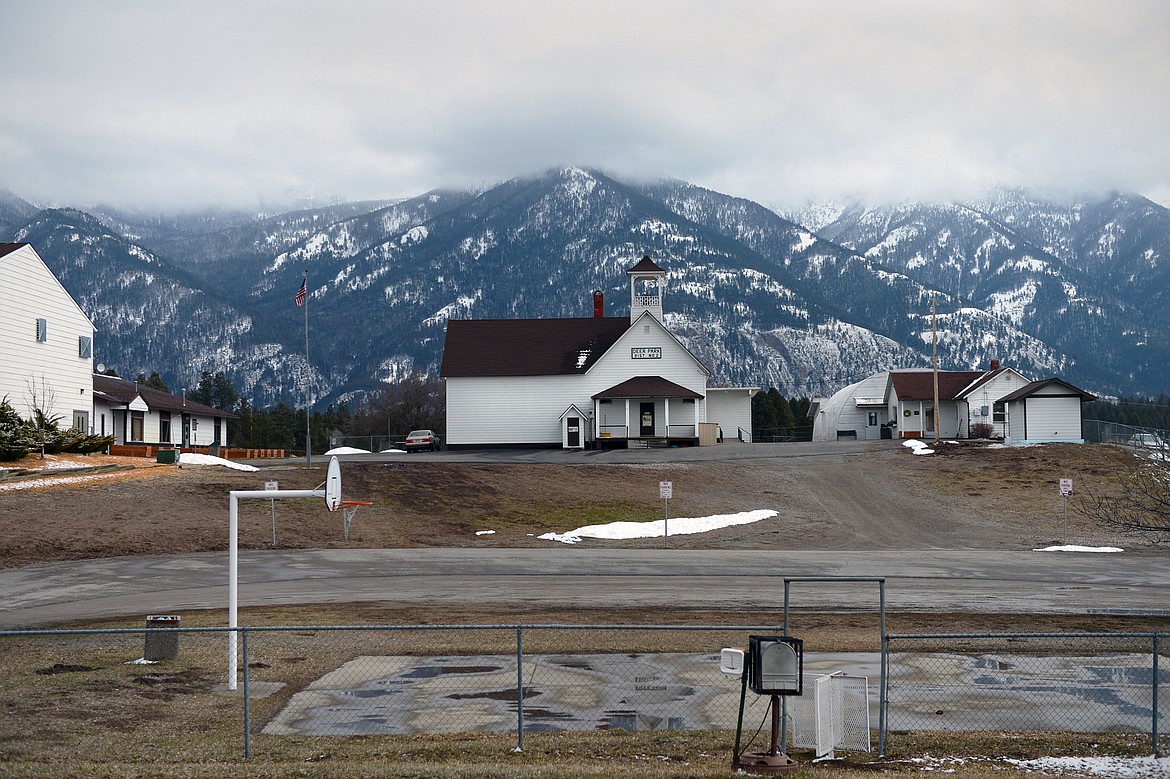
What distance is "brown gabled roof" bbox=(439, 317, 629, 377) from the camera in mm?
74625

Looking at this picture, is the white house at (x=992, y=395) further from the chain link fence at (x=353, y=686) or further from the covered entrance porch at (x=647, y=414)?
the chain link fence at (x=353, y=686)

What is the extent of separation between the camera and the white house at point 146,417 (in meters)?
65.3

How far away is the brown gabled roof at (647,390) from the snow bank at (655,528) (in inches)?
948

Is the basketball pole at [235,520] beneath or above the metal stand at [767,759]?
above

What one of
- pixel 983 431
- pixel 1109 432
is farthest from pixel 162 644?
pixel 983 431

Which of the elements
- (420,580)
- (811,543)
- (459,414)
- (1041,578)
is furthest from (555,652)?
(459,414)

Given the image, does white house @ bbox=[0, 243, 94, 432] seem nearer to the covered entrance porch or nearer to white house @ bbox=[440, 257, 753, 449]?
white house @ bbox=[440, 257, 753, 449]

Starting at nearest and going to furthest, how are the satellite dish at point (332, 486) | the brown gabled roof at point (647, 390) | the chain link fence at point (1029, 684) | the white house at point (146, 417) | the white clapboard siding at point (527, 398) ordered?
the chain link fence at point (1029, 684), the satellite dish at point (332, 486), the white house at point (146, 417), the brown gabled roof at point (647, 390), the white clapboard siding at point (527, 398)

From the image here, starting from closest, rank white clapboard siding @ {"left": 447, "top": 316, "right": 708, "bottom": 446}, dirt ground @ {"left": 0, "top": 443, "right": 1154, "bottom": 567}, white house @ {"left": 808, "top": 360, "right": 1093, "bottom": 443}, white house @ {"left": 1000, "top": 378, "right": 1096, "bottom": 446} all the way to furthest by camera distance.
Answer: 1. dirt ground @ {"left": 0, "top": 443, "right": 1154, "bottom": 567}
2. white house @ {"left": 1000, "top": 378, "right": 1096, "bottom": 446}
3. white house @ {"left": 808, "top": 360, "right": 1093, "bottom": 443}
4. white clapboard siding @ {"left": 447, "top": 316, "right": 708, "bottom": 446}

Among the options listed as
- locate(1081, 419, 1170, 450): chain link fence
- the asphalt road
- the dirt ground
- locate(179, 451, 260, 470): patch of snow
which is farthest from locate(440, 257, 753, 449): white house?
the asphalt road

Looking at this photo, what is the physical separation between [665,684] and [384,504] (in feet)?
102

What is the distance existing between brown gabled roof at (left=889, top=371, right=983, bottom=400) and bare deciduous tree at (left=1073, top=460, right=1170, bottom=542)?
30489 millimetres

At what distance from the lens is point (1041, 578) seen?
3152 centimetres

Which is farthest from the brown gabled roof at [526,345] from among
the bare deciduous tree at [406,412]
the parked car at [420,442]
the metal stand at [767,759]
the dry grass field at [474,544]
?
the metal stand at [767,759]
